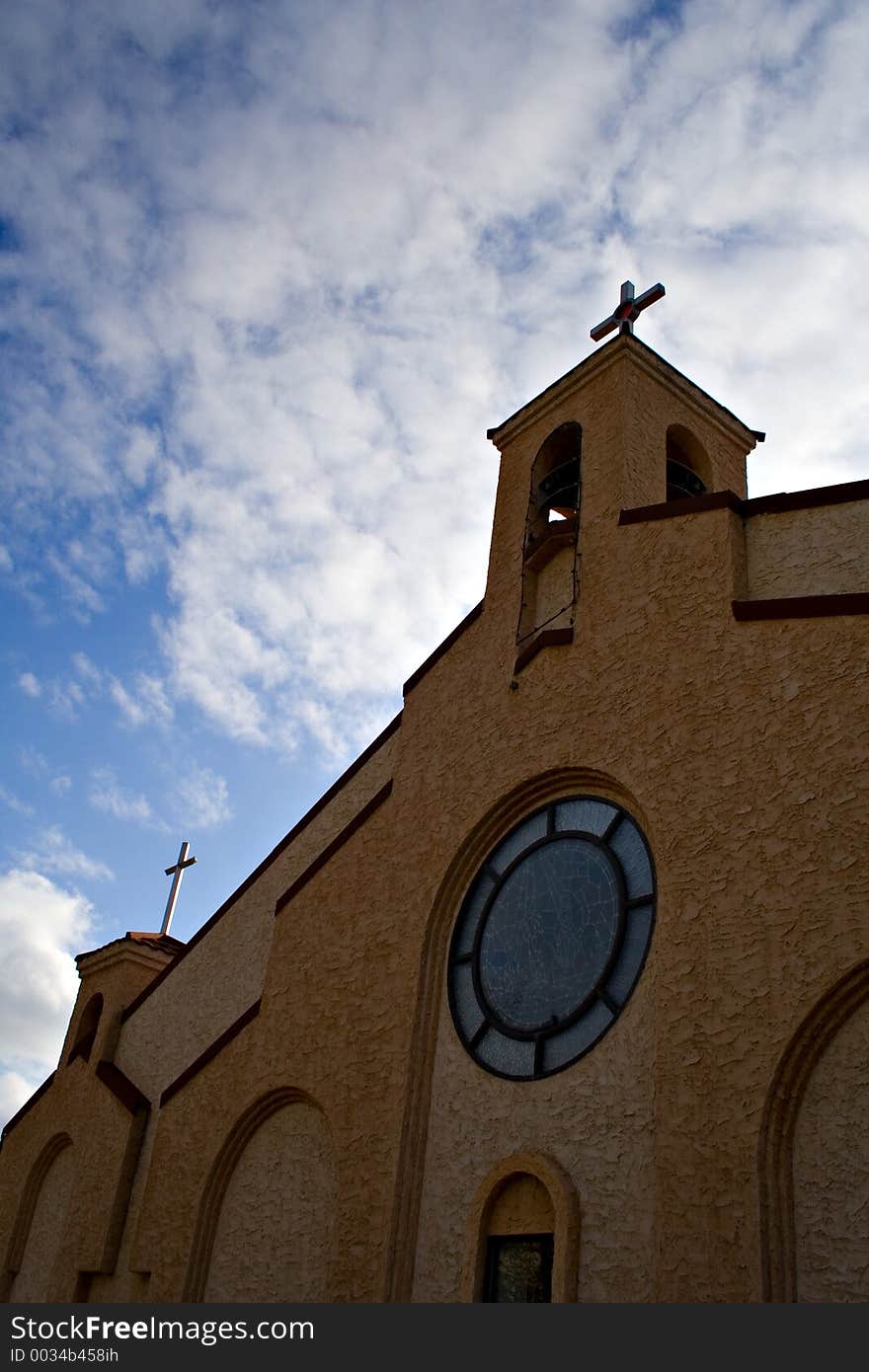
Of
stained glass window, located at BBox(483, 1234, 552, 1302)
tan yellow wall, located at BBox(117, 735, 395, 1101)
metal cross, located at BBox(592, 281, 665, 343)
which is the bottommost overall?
stained glass window, located at BBox(483, 1234, 552, 1302)

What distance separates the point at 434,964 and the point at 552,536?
3.71 meters

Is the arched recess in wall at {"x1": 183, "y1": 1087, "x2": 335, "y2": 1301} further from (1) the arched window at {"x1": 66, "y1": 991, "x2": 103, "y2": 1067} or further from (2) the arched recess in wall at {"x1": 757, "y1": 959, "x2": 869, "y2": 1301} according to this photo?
(1) the arched window at {"x1": 66, "y1": 991, "x2": 103, "y2": 1067}

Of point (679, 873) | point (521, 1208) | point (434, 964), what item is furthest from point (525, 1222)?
point (679, 873)

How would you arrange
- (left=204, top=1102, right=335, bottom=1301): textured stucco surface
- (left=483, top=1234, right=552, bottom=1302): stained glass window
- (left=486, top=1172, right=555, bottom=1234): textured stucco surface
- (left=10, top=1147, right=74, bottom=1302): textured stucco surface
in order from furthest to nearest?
(left=10, top=1147, right=74, bottom=1302): textured stucco surface < (left=204, top=1102, right=335, bottom=1301): textured stucco surface < (left=486, top=1172, right=555, bottom=1234): textured stucco surface < (left=483, top=1234, right=552, bottom=1302): stained glass window

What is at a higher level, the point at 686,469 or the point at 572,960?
the point at 686,469

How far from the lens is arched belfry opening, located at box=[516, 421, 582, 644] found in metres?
9.71

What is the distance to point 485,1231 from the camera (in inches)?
284

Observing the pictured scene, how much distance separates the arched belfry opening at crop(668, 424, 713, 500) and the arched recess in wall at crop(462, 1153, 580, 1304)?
5.88 m

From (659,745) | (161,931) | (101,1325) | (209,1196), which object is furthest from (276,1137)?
(161,931)

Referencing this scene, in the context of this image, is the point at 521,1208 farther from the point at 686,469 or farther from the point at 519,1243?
the point at 686,469

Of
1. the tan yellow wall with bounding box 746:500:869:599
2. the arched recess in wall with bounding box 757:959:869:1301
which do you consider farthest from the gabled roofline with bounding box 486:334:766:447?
the arched recess in wall with bounding box 757:959:869:1301

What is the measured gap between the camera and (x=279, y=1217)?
897cm

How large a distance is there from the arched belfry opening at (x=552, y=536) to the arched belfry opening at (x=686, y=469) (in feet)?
2.77

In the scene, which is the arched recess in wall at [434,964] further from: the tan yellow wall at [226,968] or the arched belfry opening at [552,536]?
the tan yellow wall at [226,968]
